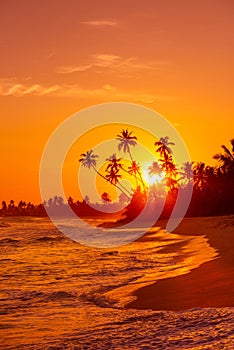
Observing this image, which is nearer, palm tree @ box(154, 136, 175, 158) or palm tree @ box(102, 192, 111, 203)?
palm tree @ box(154, 136, 175, 158)

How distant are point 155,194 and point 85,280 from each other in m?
79.8

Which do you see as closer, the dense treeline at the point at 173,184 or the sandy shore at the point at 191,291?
the sandy shore at the point at 191,291

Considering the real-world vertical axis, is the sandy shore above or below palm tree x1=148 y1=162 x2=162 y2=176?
below

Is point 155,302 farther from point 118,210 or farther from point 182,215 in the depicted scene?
point 118,210

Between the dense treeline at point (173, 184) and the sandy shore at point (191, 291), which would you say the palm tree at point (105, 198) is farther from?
the sandy shore at point (191, 291)

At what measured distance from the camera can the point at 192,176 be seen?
95500mm

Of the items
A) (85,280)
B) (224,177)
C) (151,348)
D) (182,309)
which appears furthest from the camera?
(224,177)

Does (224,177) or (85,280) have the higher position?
(224,177)

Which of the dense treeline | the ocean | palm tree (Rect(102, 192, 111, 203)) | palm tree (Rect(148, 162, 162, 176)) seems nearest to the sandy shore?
the ocean

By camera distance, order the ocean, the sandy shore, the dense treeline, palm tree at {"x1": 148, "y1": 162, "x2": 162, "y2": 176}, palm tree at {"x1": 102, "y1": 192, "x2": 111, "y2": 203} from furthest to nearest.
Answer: palm tree at {"x1": 102, "y1": 192, "x2": 111, "y2": 203} < palm tree at {"x1": 148, "y1": 162, "x2": 162, "y2": 176} < the dense treeline < the sandy shore < the ocean

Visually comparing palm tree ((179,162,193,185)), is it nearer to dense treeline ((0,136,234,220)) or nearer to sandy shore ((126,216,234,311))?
dense treeline ((0,136,234,220))

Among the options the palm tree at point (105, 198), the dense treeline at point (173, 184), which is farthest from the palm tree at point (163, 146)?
the palm tree at point (105, 198)

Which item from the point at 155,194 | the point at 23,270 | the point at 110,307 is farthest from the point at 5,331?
the point at 155,194

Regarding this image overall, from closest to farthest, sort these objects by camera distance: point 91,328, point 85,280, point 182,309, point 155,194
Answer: point 91,328 < point 182,309 < point 85,280 < point 155,194
